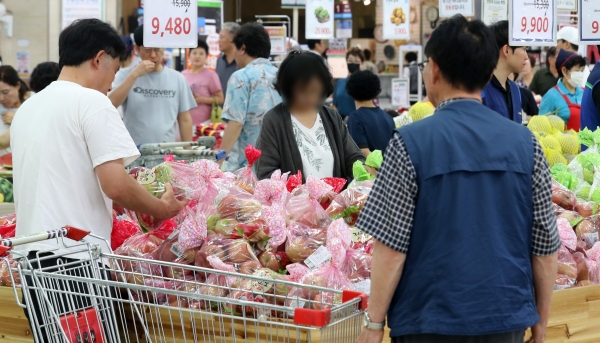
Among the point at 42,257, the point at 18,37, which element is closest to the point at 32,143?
the point at 42,257

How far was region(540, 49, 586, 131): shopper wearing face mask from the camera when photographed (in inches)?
299

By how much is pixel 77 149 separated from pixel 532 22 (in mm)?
3568

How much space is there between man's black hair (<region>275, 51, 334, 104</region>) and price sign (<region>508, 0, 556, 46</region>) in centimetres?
133

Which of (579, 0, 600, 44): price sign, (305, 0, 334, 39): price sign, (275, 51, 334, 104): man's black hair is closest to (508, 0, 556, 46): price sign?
(579, 0, 600, 44): price sign

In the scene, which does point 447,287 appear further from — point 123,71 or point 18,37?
point 18,37

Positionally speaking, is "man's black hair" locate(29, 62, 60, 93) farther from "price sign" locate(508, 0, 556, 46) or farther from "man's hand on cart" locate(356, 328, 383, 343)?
"man's hand on cart" locate(356, 328, 383, 343)

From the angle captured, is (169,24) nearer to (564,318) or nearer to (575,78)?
(564,318)

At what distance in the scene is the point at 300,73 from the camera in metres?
4.08

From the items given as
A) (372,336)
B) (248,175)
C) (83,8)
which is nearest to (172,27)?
(248,175)

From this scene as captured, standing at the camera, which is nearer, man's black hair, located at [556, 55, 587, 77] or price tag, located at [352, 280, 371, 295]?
price tag, located at [352, 280, 371, 295]

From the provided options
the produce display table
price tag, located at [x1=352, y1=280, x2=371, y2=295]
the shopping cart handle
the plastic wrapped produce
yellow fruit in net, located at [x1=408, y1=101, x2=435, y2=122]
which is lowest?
the produce display table

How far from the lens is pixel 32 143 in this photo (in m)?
2.72

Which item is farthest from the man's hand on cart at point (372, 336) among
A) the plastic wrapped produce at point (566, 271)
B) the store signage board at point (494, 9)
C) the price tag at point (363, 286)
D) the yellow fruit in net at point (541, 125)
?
the store signage board at point (494, 9)

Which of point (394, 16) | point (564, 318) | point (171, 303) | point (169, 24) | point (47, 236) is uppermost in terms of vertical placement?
point (394, 16)
